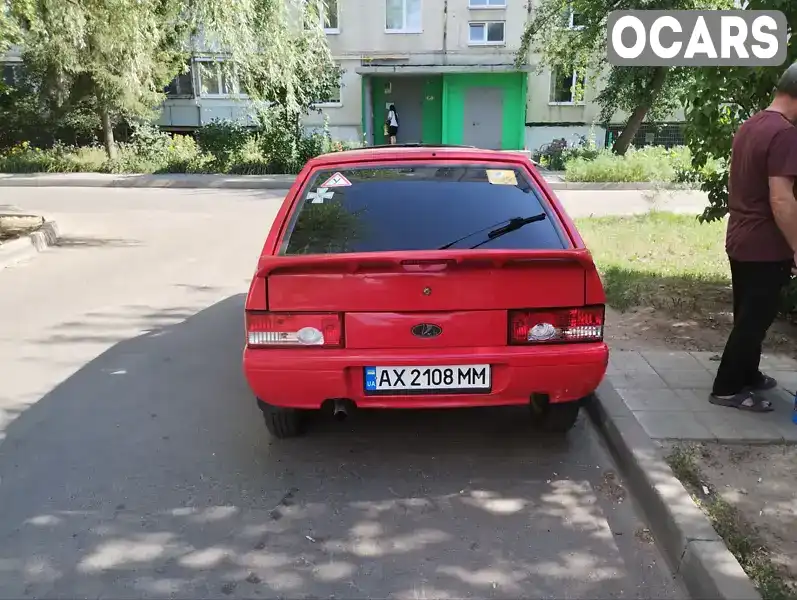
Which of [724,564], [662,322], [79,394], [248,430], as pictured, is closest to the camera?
[724,564]

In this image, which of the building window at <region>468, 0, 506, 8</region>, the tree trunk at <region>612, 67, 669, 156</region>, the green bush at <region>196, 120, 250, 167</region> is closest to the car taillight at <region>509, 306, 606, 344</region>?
the tree trunk at <region>612, 67, 669, 156</region>

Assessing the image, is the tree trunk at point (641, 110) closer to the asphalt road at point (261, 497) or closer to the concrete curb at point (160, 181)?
the concrete curb at point (160, 181)

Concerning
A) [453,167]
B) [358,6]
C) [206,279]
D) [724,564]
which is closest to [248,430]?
[453,167]

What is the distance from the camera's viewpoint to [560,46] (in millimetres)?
21891

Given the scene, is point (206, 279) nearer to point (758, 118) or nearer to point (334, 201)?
point (334, 201)

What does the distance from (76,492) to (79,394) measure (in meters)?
1.48

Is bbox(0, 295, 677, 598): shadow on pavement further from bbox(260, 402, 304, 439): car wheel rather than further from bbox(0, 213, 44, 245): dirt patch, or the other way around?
bbox(0, 213, 44, 245): dirt patch

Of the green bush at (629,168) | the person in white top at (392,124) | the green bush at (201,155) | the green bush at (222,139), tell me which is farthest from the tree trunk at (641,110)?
the green bush at (222,139)

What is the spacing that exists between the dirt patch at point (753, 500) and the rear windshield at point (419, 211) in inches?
54.3

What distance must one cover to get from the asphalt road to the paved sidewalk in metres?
0.42

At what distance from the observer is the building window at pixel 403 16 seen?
93.8 feet

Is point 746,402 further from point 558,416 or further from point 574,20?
point 574,20

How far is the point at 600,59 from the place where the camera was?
70.9ft

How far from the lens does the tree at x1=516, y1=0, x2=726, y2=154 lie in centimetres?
1969
